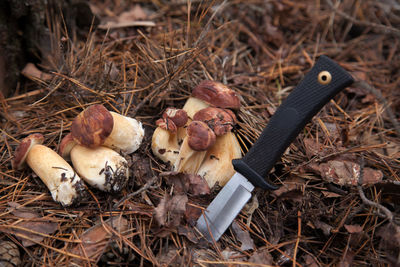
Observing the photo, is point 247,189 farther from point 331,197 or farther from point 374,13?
point 374,13

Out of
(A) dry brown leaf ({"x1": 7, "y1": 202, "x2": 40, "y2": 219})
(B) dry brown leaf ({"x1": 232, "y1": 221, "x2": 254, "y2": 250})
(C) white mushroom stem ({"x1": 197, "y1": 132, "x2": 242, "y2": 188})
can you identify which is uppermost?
(C) white mushroom stem ({"x1": 197, "y1": 132, "x2": 242, "y2": 188})

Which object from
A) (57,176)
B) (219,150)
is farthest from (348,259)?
(57,176)

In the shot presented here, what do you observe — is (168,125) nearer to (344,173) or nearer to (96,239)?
(96,239)

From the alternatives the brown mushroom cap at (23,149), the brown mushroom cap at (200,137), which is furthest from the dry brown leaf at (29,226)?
the brown mushroom cap at (200,137)

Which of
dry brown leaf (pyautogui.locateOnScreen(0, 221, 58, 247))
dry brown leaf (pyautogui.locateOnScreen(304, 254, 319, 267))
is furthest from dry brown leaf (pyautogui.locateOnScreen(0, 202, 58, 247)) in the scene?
dry brown leaf (pyautogui.locateOnScreen(304, 254, 319, 267))

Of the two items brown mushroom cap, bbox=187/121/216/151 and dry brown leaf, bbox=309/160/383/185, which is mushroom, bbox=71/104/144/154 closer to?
brown mushroom cap, bbox=187/121/216/151
